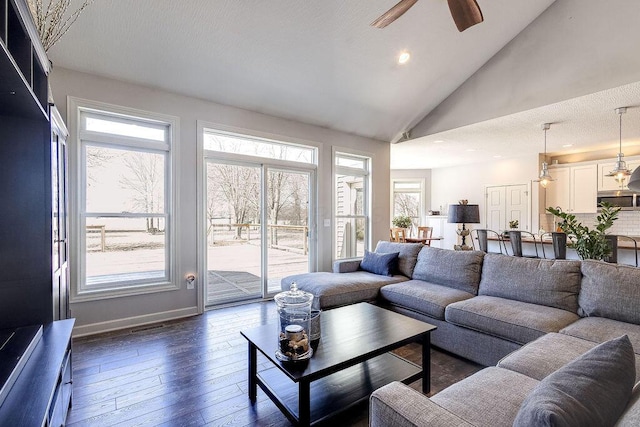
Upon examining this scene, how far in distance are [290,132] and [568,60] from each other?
366 centimetres

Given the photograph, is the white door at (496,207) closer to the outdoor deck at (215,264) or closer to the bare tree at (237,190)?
the outdoor deck at (215,264)

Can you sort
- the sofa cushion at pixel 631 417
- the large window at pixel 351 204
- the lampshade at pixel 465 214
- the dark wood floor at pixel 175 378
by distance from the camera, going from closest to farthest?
the sofa cushion at pixel 631 417 < the dark wood floor at pixel 175 378 < the lampshade at pixel 465 214 < the large window at pixel 351 204

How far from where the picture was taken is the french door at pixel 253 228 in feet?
13.7

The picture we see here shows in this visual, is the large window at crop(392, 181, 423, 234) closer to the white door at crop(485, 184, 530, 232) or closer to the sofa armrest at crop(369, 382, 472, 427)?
the white door at crop(485, 184, 530, 232)

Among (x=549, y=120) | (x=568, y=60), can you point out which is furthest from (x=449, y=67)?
(x=549, y=120)

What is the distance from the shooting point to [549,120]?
14.8 ft

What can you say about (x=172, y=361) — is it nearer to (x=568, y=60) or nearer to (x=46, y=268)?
(x=46, y=268)

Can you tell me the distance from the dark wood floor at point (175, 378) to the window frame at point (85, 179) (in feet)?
1.58

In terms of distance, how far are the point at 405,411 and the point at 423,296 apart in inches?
81.9

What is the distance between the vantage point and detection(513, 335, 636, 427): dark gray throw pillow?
2.51 ft

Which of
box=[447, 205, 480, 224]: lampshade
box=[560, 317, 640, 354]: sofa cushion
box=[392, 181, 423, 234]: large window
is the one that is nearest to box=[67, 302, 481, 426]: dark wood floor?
box=[560, 317, 640, 354]: sofa cushion

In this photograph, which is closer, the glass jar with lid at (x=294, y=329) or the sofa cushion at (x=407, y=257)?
the glass jar with lid at (x=294, y=329)

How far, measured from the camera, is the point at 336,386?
1.99 metres

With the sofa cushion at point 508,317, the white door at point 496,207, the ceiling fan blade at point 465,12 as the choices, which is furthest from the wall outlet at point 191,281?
the white door at point 496,207
